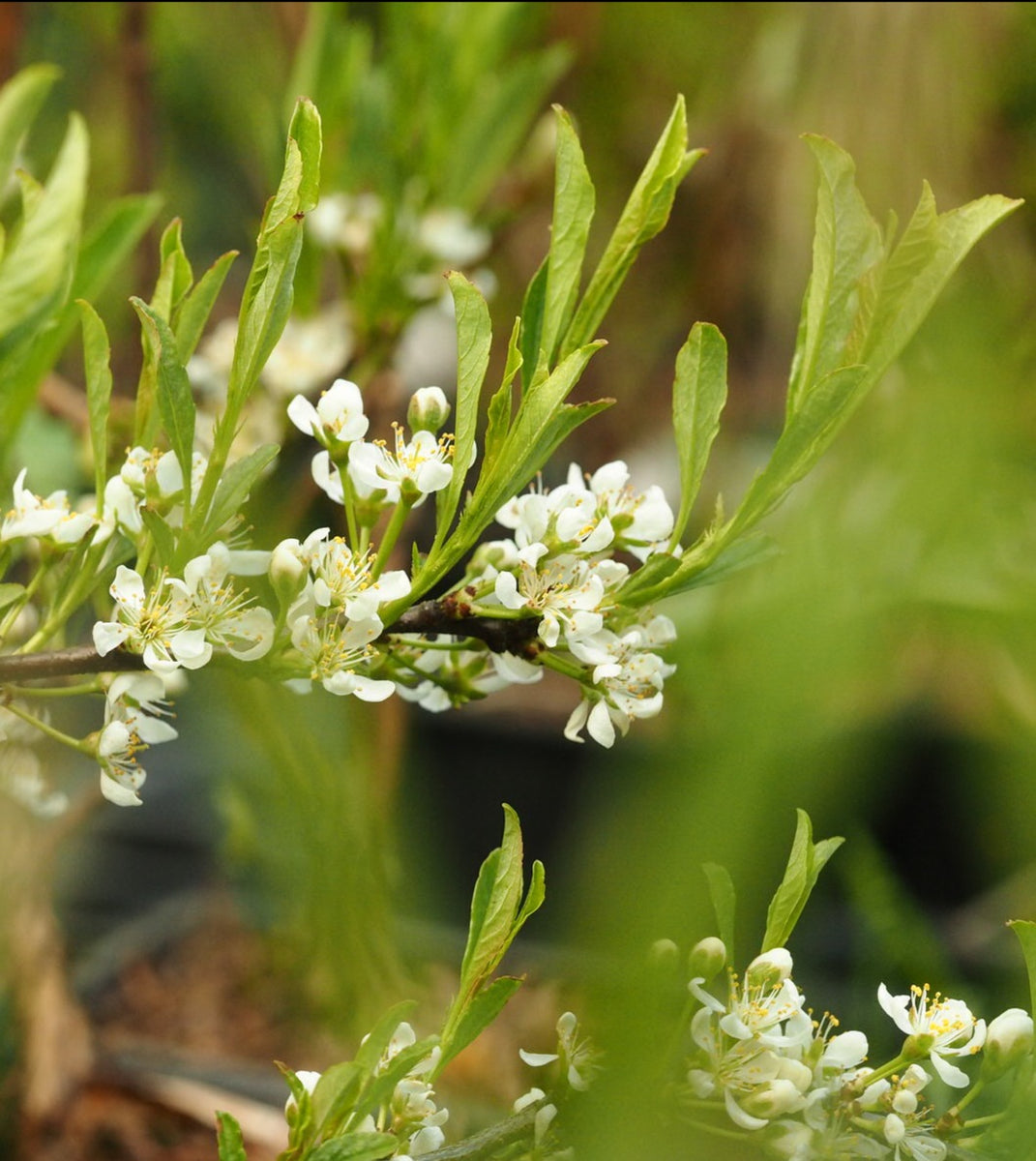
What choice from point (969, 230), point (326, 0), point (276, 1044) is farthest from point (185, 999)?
point (969, 230)

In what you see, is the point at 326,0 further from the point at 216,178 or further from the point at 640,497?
the point at 216,178

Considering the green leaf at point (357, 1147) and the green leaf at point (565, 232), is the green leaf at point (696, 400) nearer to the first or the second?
the green leaf at point (565, 232)

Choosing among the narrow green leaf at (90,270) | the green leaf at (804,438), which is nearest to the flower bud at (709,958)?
the green leaf at (804,438)

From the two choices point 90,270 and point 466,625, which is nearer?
point 466,625

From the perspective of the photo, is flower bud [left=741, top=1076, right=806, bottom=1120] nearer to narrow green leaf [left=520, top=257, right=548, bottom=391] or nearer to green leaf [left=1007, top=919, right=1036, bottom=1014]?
green leaf [left=1007, top=919, right=1036, bottom=1014]

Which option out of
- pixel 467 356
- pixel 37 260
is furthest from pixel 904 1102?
pixel 37 260

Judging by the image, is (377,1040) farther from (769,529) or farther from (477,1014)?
(769,529)

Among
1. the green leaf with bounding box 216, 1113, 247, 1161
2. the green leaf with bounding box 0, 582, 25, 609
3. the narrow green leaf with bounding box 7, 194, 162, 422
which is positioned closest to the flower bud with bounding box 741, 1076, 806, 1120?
the green leaf with bounding box 216, 1113, 247, 1161
